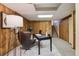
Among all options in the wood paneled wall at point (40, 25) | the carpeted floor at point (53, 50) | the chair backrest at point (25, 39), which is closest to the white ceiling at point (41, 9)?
the wood paneled wall at point (40, 25)

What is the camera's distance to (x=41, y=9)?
241 centimetres

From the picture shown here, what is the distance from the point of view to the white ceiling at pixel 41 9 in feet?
7.50

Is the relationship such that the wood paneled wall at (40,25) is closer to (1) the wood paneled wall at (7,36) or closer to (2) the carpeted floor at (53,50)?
(1) the wood paneled wall at (7,36)

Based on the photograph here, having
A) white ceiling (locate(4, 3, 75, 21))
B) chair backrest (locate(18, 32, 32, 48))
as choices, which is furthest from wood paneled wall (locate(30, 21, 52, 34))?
chair backrest (locate(18, 32, 32, 48))

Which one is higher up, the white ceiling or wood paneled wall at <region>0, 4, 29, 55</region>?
the white ceiling

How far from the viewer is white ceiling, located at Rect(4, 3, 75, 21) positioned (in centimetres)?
229

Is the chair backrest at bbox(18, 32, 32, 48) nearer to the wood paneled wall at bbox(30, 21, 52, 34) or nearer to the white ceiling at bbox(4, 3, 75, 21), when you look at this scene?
the wood paneled wall at bbox(30, 21, 52, 34)

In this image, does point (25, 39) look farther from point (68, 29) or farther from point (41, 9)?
point (68, 29)

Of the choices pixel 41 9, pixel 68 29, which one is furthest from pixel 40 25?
pixel 68 29

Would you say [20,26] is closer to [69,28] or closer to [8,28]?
[8,28]

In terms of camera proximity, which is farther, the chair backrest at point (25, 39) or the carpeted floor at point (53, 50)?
the chair backrest at point (25, 39)

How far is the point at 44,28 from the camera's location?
8.21 feet

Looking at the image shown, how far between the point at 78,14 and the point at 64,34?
21.3 inches

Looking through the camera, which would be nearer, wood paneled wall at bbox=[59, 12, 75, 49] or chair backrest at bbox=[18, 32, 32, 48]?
wood paneled wall at bbox=[59, 12, 75, 49]
